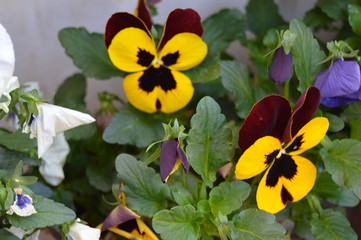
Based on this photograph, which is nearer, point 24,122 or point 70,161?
point 24,122

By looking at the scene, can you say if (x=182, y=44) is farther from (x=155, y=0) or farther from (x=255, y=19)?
(x=255, y=19)

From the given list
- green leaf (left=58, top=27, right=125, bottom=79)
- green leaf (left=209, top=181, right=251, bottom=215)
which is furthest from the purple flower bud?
green leaf (left=58, top=27, right=125, bottom=79)

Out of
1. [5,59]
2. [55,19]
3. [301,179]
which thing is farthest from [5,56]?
[55,19]

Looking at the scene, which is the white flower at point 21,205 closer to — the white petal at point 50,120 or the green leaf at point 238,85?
the white petal at point 50,120

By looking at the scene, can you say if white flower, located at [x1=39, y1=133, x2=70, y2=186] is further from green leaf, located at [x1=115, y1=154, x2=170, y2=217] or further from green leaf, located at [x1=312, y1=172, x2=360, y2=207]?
green leaf, located at [x1=312, y1=172, x2=360, y2=207]

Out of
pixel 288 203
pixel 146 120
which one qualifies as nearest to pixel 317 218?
pixel 288 203

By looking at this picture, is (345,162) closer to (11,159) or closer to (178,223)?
(178,223)
